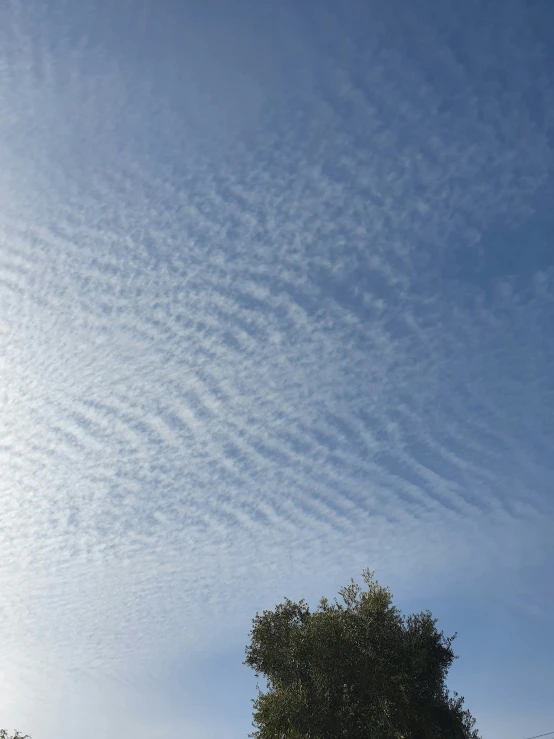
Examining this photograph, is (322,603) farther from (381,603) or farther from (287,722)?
(287,722)

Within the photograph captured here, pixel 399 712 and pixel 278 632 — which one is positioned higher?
pixel 278 632

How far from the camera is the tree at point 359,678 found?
33781 mm

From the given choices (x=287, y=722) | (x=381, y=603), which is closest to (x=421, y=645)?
(x=381, y=603)

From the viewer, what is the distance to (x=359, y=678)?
35.4 m

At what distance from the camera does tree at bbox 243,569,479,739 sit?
3378 cm

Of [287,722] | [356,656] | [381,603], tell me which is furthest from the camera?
[381,603]

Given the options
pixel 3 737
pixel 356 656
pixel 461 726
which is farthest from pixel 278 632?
pixel 3 737

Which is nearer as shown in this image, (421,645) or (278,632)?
(421,645)

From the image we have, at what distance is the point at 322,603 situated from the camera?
40.3m

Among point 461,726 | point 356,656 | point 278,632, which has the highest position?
point 278,632

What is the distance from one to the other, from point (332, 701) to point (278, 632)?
23.2ft

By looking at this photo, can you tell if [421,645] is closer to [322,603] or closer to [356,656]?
[356,656]

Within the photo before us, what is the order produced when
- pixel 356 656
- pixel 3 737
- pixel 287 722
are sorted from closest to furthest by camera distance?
pixel 287 722, pixel 356 656, pixel 3 737

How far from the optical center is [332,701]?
3491 cm
